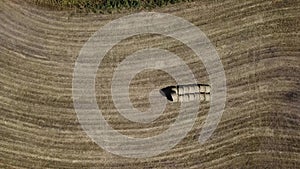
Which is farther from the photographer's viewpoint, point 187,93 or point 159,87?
point 159,87

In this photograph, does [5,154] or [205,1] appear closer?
[5,154]

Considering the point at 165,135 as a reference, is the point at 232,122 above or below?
above

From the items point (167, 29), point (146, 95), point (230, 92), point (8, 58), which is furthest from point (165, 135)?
point (8, 58)

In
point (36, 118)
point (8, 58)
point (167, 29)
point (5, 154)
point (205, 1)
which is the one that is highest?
point (205, 1)

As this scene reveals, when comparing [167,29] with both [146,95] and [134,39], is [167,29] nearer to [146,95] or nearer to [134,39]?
[134,39]

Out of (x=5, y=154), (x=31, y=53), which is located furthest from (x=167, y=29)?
(x=5, y=154)

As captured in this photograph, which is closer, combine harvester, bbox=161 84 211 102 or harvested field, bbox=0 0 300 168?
harvested field, bbox=0 0 300 168

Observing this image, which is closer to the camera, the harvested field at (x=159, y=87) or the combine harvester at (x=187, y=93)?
the harvested field at (x=159, y=87)

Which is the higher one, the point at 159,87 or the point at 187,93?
the point at 187,93
